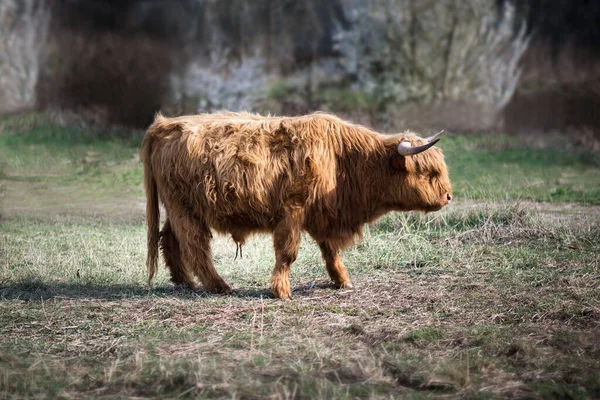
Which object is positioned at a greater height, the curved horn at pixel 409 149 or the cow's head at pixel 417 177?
the curved horn at pixel 409 149

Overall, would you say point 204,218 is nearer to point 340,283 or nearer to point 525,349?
point 340,283

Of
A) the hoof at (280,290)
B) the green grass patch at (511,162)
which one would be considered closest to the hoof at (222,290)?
the hoof at (280,290)

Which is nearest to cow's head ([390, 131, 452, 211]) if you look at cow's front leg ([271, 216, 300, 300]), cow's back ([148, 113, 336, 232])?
cow's back ([148, 113, 336, 232])

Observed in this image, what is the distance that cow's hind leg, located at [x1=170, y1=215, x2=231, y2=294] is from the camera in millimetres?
6375

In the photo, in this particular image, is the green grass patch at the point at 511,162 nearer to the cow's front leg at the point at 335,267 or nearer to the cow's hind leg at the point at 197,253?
the cow's front leg at the point at 335,267

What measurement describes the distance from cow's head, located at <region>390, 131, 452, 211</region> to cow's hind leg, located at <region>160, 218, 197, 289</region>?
1.83 meters

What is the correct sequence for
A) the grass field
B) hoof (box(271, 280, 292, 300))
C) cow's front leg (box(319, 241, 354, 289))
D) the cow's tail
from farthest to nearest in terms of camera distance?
the cow's tail
cow's front leg (box(319, 241, 354, 289))
hoof (box(271, 280, 292, 300))
the grass field

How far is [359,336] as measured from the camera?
16.6 feet

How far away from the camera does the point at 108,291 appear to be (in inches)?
257

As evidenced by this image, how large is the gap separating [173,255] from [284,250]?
3.55ft

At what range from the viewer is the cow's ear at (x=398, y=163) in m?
6.36

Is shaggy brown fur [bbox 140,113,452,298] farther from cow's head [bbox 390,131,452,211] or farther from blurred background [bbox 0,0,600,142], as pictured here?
blurred background [bbox 0,0,600,142]

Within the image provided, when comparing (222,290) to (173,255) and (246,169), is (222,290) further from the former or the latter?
(246,169)

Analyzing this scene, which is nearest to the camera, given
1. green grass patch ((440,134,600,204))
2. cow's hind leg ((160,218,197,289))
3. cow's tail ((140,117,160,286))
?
cow's tail ((140,117,160,286))
